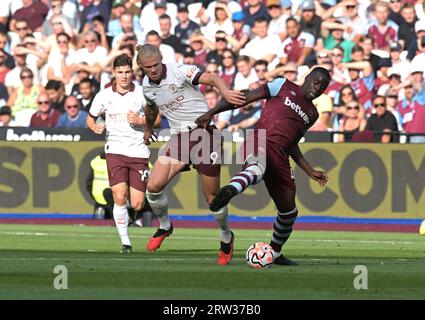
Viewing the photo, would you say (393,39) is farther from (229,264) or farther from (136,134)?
(229,264)

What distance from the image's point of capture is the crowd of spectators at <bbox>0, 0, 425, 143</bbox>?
1048 inches

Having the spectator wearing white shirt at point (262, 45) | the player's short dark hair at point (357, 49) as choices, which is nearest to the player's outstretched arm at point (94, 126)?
the player's short dark hair at point (357, 49)

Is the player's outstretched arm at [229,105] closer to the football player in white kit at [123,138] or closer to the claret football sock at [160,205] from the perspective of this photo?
the claret football sock at [160,205]

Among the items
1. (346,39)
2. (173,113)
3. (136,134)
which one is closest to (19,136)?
(346,39)

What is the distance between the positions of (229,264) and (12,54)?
53.7 feet

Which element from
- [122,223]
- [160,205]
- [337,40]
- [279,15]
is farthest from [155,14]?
[160,205]

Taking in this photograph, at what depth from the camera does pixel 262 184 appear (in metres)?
25.6

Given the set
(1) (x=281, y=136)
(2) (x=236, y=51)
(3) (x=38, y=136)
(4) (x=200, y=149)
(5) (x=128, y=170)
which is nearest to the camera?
(1) (x=281, y=136)

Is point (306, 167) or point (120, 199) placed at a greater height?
point (306, 167)

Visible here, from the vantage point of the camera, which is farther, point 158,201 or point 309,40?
point 309,40

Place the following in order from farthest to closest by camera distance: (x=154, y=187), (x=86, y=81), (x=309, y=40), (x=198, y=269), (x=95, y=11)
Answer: (x=95, y=11)
(x=86, y=81)
(x=309, y=40)
(x=154, y=187)
(x=198, y=269)

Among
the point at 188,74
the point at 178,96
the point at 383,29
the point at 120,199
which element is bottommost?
the point at 120,199

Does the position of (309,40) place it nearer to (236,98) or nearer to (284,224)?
(284,224)

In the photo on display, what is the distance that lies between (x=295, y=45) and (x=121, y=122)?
1021 cm
